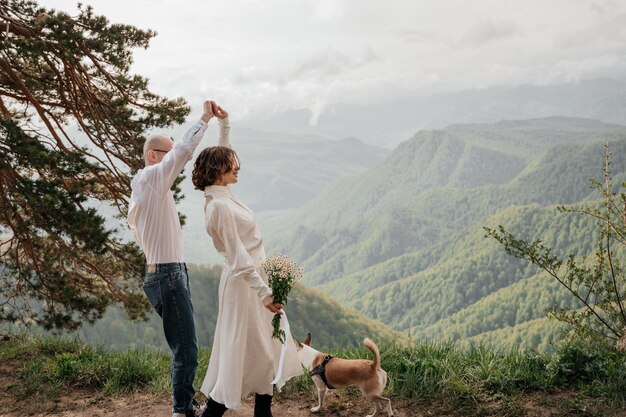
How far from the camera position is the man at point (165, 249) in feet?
11.2

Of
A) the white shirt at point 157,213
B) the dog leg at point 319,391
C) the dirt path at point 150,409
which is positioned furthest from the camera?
the dirt path at point 150,409

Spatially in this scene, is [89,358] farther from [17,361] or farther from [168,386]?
[168,386]

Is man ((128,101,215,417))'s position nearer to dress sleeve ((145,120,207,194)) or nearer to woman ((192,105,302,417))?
dress sleeve ((145,120,207,194))

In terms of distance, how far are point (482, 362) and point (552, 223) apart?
141090mm

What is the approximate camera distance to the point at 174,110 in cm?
873

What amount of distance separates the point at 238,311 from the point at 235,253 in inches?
15.1

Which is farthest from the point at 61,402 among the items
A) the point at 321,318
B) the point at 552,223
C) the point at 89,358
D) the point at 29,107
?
the point at 552,223

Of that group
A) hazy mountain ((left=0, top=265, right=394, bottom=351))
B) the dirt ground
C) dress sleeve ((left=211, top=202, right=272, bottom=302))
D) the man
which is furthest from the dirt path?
hazy mountain ((left=0, top=265, right=394, bottom=351))

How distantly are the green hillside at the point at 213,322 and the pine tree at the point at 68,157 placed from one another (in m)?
49.2

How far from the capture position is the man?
341cm

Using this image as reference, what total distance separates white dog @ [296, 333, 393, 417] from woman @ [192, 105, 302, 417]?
48 cm

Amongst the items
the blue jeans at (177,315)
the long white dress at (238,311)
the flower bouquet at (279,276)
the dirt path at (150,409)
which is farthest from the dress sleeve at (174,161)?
the dirt path at (150,409)

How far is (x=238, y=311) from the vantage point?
3408 millimetres

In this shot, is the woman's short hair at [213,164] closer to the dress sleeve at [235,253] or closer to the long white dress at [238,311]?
the long white dress at [238,311]
